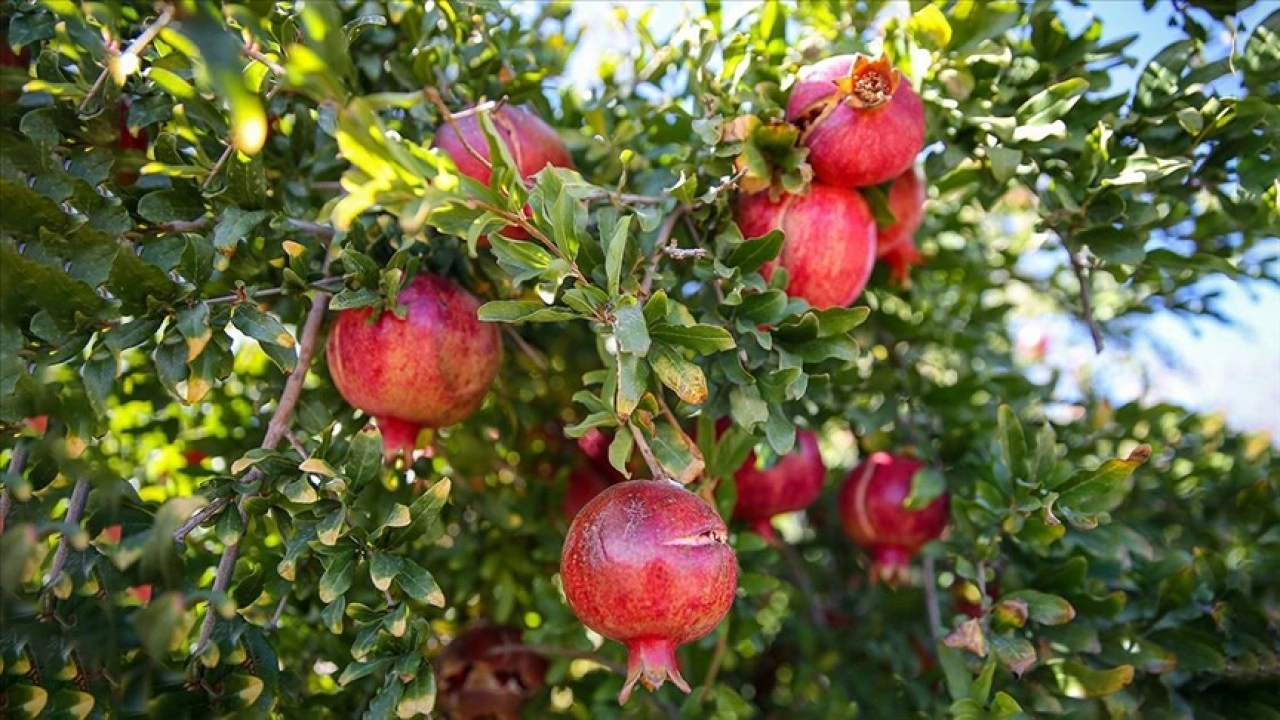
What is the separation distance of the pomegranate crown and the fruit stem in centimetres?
61

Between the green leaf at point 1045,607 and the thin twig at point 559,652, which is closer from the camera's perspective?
the green leaf at point 1045,607

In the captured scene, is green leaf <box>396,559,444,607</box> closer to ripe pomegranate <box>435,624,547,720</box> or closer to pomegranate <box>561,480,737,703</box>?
pomegranate <box>561,480,737,703</box>

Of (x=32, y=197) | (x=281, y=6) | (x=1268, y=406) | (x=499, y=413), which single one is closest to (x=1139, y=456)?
(x=499, y=413)

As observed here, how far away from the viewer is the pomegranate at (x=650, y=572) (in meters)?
0.87

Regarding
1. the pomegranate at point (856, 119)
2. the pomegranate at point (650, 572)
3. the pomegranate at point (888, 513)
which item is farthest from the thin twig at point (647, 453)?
the pomegranate at point (888, 513)

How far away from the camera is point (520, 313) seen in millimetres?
907

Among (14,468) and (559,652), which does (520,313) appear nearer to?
(14,468)

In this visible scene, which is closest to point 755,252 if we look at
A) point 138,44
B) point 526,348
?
point 526,348

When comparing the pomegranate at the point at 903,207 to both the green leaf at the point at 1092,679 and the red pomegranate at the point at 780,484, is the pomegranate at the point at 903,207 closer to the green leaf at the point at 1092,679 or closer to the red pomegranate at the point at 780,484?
the red pomegranate at the point at 780,484

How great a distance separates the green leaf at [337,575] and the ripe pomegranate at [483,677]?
0.44m

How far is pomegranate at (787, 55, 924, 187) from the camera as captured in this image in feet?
3.44

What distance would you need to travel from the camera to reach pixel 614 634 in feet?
2.98

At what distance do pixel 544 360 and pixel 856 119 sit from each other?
0.56m

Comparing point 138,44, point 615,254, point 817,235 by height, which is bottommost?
point 817,235
